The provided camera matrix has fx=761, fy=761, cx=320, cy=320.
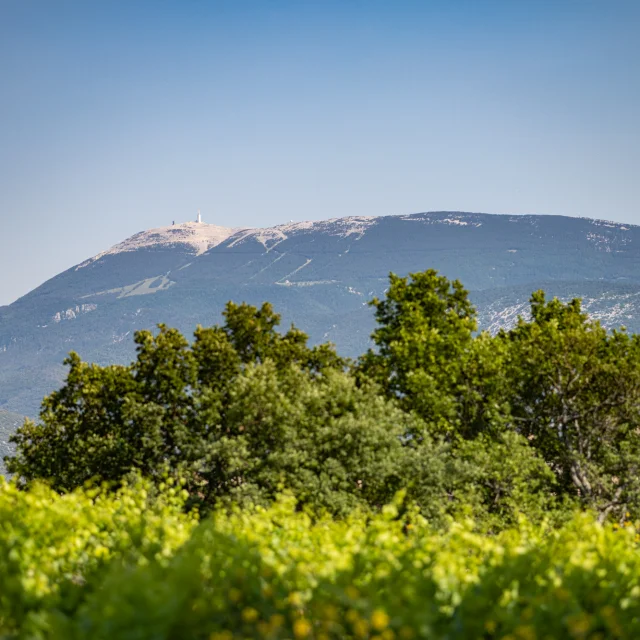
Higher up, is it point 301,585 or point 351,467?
point 301,585

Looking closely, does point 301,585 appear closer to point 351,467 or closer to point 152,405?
point 351,467

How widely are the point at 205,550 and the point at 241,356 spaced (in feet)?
119

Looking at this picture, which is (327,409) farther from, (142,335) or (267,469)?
(142,335)

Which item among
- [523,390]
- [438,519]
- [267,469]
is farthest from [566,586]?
[523,390]

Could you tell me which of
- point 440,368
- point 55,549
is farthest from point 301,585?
point 440,368

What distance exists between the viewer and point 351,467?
36.5m

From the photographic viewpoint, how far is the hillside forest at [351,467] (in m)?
11.0

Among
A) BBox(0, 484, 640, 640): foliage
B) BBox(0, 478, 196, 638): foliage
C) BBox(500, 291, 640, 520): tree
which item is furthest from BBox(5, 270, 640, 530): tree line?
BBox(0, 484, 640, 640): foliage

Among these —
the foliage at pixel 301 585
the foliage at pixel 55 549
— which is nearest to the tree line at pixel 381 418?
the foliage at pixel 55 549

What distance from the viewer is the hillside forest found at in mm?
10969

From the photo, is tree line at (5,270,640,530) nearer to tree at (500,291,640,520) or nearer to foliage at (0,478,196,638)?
tree at (500,291,640,520)

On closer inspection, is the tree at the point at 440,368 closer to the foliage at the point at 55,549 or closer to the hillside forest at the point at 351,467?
the hillside forest at the point at 351,467

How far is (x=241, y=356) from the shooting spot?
1869 inches

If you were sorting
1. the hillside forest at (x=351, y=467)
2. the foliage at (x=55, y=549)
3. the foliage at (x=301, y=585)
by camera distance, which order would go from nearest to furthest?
the foliage at (x=301, y=585) → the foliage at (x=55, y=549) → the hillside forest at (x=351, y=467)
